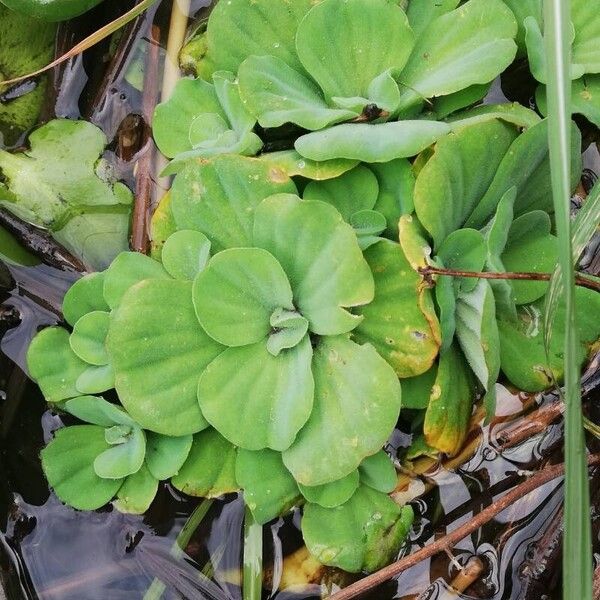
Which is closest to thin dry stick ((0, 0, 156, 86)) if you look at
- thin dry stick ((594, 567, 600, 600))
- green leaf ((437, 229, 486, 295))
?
green leaf ((437, 229, 486, 295))

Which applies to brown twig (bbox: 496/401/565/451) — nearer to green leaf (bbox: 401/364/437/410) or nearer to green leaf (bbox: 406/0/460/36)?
green leaf (bbox: 401/364/437/410)

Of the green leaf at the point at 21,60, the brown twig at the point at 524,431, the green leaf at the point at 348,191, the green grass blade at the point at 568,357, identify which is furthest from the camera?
the green leaf at the point at 21,60

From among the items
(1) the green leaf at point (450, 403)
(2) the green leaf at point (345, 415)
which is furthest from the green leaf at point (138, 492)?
(1) the green leaf at point (450, 403)

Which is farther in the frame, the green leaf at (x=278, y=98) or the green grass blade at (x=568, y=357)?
the green leaf at (x=278, y=98)

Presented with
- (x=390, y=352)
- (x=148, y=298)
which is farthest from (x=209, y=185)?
(x=390, y=352)

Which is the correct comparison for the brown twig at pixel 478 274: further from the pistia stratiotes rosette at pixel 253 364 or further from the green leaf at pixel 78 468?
the green leaf at pixel 78 468

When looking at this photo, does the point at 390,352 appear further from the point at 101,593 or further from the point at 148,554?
the point at 101,593

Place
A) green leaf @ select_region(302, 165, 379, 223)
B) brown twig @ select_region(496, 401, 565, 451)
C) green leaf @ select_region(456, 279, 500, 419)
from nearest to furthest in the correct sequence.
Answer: green leaf @ select_region(456, 279, 500, 419)
green leaf @ select_region(302, 165, 379, 223)
brown twig @ select_region(496, 401, 565, 451)
